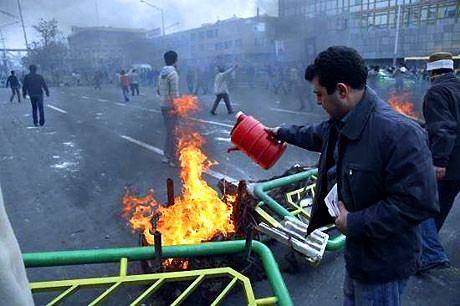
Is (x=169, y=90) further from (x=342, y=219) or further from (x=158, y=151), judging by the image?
(x=342, y=219)

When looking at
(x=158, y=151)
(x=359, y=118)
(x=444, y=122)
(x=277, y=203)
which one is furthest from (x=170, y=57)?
(x=359, y=118)

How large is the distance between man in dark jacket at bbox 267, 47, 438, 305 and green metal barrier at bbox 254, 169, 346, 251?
1.23 m

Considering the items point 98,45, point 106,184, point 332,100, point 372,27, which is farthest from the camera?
point 98,45

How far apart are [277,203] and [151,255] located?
5.47ft

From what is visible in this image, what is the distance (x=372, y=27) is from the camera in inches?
1035

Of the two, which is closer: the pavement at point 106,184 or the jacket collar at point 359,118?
the jacket collar at point 359,118

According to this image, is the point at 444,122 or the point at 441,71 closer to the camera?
the point at 444,122

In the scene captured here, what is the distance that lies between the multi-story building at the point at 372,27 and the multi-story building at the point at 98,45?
25.1 meters

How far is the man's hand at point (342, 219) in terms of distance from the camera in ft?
5.38

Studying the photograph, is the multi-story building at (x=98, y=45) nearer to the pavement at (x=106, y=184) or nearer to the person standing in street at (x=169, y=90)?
the pavement at (x=106, y=184)

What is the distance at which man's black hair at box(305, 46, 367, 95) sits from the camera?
1.59 m

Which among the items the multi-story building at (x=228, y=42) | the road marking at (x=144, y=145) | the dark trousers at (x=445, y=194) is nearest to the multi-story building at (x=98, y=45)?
the multi-story building at (x=228, y=42)

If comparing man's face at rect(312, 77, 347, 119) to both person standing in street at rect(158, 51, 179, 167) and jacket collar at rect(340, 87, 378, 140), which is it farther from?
person standing in street at rect(158, 51, 179, 167)

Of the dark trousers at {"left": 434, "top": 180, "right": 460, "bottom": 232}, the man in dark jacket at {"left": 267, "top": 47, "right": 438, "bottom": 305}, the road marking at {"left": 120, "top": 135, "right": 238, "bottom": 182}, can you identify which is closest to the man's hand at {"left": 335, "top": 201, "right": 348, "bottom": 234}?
the man in dark jacket at {"left": 267, "top": 47, "right": 438, "bottom": 305}
